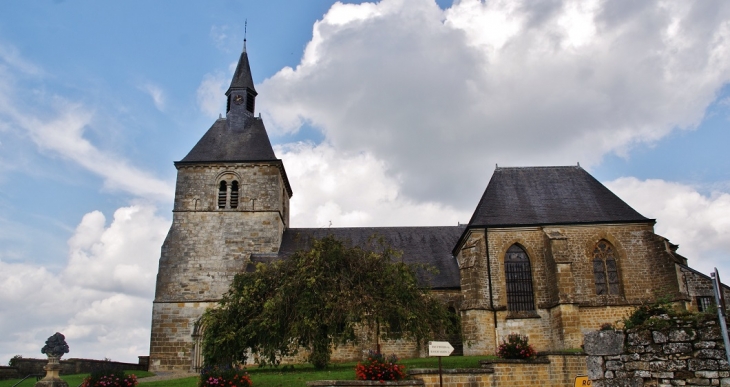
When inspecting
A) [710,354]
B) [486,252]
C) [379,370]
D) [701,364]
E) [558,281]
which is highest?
[486,252]

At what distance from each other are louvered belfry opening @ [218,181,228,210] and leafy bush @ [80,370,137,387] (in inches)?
538

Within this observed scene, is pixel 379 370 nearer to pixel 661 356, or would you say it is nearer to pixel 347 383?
pixel 347 383

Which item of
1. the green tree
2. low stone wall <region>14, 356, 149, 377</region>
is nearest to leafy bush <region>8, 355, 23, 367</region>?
low stone wall <region>14, 356, 149, 377</region>

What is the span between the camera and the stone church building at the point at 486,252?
948 inches

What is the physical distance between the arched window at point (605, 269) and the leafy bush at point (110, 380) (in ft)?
64.3

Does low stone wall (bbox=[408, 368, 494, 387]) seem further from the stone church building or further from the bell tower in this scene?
the bell tower

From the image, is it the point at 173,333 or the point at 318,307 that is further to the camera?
the point at 173,333

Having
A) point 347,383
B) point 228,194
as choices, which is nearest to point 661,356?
point 347,383

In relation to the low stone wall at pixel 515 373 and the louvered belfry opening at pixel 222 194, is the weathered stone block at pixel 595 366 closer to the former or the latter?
the low stone wall at pixel 515 373

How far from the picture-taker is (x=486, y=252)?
25.2m

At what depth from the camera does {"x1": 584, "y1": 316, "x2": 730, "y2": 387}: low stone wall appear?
736 centimetres

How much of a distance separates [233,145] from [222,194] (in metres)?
3.21

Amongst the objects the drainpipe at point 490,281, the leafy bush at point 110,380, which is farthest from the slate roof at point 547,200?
the leafy bush at point 110,380

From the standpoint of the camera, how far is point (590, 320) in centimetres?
2380
